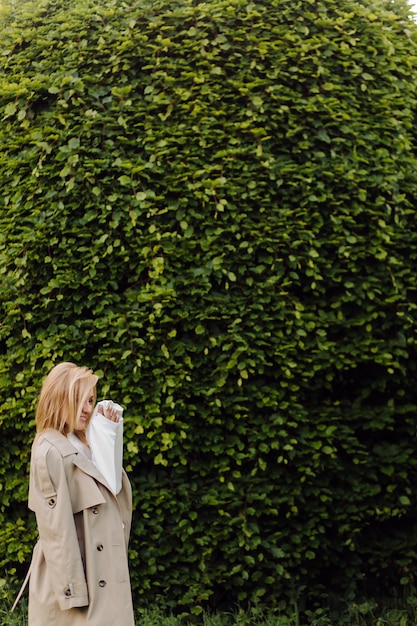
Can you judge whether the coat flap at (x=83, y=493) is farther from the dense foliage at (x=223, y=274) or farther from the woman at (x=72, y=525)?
the dense foliage at (x=223, y=274)

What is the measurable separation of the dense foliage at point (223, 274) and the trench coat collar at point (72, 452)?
3.60ft

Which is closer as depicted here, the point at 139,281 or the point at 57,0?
the point at 139,281

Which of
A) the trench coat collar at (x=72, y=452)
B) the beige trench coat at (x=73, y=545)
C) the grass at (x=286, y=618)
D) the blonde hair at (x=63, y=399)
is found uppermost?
the blonde hair at (x=63, y=399)

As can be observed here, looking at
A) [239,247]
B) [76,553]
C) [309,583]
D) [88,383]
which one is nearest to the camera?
[76,553]

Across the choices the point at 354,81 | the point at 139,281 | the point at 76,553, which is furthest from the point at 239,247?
the point at 76,553

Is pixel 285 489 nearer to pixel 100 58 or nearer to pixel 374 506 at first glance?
pixel 374 506

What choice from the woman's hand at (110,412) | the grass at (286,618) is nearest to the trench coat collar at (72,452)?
the woman's hand at (110,412)

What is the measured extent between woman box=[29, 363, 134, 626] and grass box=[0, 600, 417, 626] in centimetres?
133

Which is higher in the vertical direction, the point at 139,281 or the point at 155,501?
the point at 139,281

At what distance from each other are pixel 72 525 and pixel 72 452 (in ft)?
0.97

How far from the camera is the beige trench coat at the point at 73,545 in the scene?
10.8 ft

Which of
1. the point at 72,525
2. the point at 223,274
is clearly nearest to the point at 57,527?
the point at 72,525

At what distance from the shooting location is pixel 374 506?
4.86 meters

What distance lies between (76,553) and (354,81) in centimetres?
305
